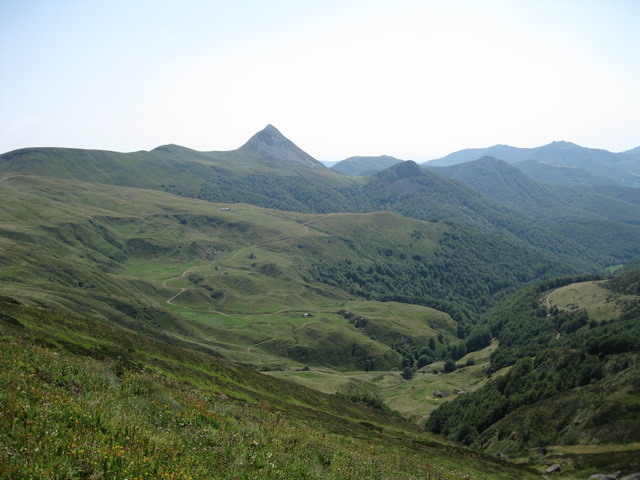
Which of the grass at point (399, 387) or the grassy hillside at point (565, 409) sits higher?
the grassy hillside at point (565, 409)

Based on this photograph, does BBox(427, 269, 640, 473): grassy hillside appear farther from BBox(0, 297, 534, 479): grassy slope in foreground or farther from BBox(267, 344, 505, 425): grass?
BBox(0, 297, 534, 479): grassy slope in foreground

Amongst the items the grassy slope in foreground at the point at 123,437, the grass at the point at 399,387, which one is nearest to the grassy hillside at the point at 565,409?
the grass at the point at 399,387

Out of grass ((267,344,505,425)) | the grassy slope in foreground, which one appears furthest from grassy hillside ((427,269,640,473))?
the grassy slope in foreground

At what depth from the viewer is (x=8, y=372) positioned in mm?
18766

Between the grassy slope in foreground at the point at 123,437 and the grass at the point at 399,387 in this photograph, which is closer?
the grassy slope in foreground at the point at 123,437

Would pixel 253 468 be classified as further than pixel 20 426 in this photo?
Yes

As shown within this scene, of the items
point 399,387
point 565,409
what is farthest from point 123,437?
point 399,387

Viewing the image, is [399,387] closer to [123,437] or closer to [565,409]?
[565,409]

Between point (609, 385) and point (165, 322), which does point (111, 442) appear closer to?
point (609, 385)

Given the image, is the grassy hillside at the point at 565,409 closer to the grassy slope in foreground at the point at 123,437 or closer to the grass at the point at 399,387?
the grass at the point at 399,387

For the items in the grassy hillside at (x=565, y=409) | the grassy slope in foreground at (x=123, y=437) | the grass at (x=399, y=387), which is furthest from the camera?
the grass at (x=399, y=387)

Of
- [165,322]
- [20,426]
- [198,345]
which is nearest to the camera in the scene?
[20,426]

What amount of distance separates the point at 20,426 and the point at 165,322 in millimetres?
196276

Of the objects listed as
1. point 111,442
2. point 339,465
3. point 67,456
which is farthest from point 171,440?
point 339,465
